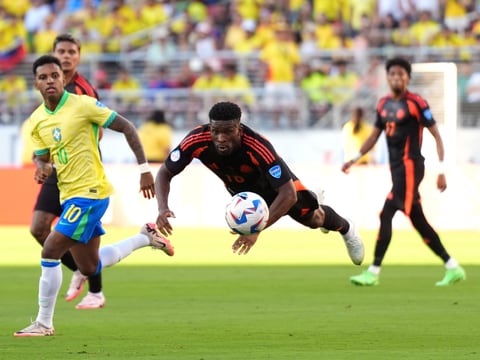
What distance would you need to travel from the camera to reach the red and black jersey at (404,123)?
1379 centimetres

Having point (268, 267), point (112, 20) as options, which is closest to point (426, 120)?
point (268, 267)

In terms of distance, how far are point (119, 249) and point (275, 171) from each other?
7.41ft

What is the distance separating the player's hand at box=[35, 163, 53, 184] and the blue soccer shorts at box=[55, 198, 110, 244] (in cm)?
27

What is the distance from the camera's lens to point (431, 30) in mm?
28828

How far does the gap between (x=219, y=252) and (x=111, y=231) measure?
499 cm

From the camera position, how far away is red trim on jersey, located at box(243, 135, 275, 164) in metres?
9.66

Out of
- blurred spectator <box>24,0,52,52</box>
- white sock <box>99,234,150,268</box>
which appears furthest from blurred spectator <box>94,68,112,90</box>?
white sock <box>99,234,150,268</box>

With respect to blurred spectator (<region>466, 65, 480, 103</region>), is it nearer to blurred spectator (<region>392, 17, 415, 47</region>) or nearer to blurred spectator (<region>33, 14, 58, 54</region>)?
blurred spectator (<region>392, 17, 415, 47</region>)

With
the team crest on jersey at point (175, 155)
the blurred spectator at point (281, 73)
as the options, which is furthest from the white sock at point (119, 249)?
the blurred spectator at point (281, 73)

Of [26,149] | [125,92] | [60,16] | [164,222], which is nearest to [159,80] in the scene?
[125,92]

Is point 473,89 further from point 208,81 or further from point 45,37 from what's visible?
point 45,37

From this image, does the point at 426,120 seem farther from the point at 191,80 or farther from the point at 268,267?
the point at 191,80

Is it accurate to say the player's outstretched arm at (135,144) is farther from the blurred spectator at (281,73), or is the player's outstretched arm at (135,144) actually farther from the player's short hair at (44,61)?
the blurred spectator at (281,73)

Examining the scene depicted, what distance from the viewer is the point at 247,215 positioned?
9.44m
